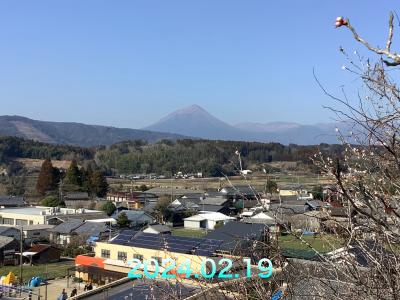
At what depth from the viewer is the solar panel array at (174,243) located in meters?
9.09

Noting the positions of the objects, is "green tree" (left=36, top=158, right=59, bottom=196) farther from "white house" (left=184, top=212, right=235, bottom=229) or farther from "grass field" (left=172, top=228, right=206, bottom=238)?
"grass field" (left=172, top=228, right=206, bottom=238)

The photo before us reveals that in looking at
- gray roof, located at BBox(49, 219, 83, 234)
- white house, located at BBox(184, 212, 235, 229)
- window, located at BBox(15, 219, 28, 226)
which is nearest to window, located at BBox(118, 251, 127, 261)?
gray roof, located at BBox(49, 219, 83, 234)

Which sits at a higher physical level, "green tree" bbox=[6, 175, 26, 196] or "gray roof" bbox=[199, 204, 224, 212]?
"green tree" bbox=[6, 175, 26, 196]

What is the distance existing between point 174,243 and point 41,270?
4.72 m

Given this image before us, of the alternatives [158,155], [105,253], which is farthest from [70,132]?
[105,253]

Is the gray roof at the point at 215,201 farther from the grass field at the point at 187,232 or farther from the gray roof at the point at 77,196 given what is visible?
the gray roof at the point at 77,196

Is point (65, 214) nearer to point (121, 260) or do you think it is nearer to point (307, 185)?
point (121, 260)

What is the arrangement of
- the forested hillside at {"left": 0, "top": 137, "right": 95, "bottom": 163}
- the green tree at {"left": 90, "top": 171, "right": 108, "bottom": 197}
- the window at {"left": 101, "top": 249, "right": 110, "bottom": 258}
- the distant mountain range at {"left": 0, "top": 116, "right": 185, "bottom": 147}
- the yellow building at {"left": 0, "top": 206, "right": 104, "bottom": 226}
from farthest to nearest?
the distant mountain range at {"left": 0, "top": 116, "right": 185, "bottom": 147} → the forested hillside at {"left": 0, "top": 137, "right": 95, "bottom": 163} → the green tree at {"left": 90, "top": 171, "right": 108, "bottom": 197} → the yellow building at {"left": 0, "top": 206, "right": 104, "bottom": 226} → the window at {"left": 101, "top": 249, "right": 110, "bottom": 258}

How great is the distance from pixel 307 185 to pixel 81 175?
Result: 15.6 m

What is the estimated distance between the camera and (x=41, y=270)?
1214 centimetres

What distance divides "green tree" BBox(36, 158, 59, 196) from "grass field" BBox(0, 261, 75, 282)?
597 inches

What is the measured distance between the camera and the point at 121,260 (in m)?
10.5

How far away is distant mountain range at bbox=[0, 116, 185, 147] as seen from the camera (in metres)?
143

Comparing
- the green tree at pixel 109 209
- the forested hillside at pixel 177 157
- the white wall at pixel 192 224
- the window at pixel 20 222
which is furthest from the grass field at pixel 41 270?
the forested hillside at pixel 177 157
